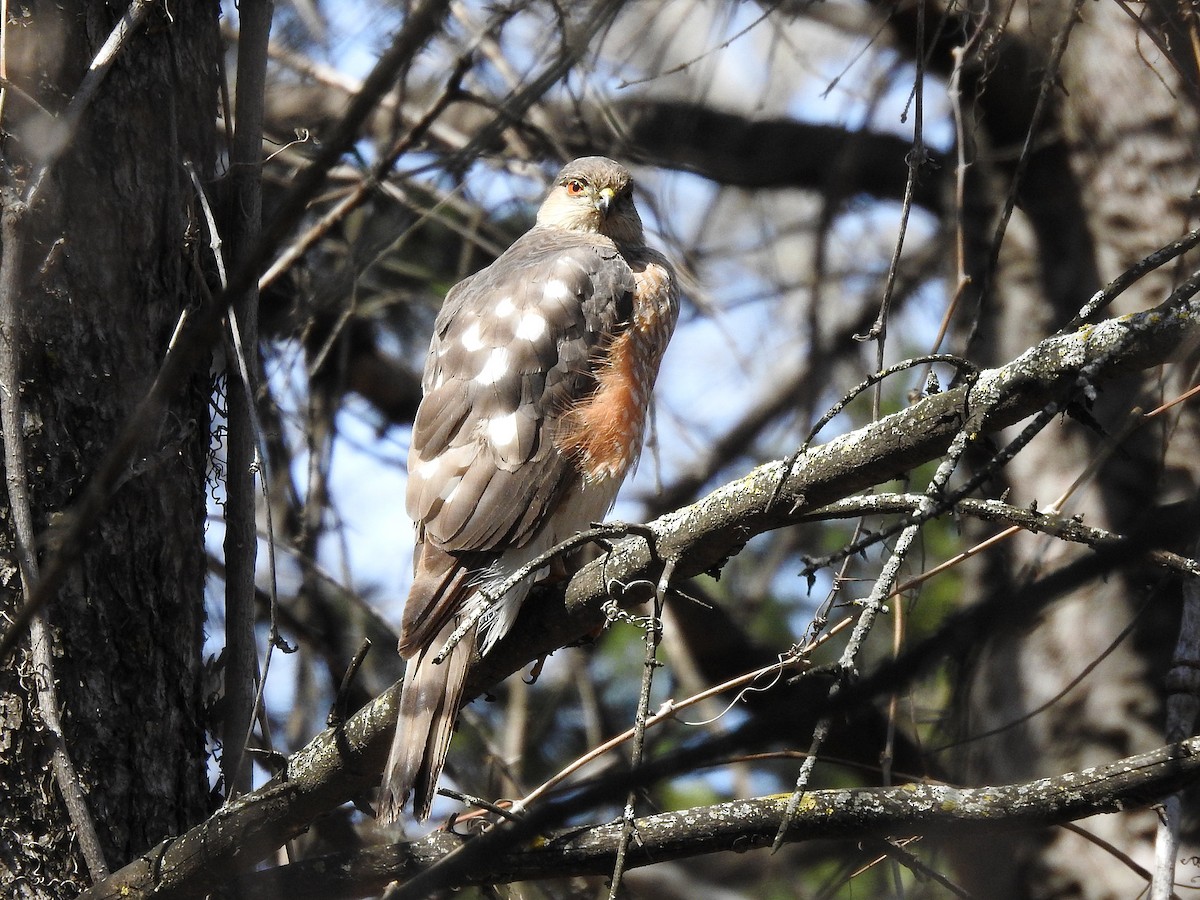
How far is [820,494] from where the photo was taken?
2.12 metres

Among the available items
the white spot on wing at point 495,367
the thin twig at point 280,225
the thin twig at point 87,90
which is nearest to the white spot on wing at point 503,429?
the white spot on wing at point 495,367

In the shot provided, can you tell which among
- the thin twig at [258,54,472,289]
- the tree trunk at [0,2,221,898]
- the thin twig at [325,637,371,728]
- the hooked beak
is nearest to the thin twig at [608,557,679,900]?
the thin twig at [325,637,371,728]

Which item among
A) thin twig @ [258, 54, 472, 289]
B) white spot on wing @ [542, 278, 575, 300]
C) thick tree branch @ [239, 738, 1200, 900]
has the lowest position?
thick tree branch @ [239, 738, 1200, 900]

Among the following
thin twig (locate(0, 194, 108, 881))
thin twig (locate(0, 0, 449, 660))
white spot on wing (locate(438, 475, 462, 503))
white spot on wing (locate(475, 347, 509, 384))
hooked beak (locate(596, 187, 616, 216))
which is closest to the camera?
thin twig (locate(0, 0, 449, 660))

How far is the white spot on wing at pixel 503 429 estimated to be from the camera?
3.37 metres

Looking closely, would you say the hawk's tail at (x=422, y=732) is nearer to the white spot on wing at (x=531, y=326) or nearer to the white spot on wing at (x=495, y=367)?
the white spot on wing at (x=495, y=367)

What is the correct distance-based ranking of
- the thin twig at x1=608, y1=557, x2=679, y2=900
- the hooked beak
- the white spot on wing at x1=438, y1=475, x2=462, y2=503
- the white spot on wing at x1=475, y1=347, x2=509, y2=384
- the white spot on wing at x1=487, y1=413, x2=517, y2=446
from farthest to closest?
the hooked beak
the white spot on wing at x1=475, y1=347, x2=509, y2=384
the white spot on wing at x1=487, y1=413, x2=517, y2=446
the white spot on wing at x1=438, y1=475, x2=462, y2=503
the thin twig at x1=608, y1=557, x2=679, y2=900

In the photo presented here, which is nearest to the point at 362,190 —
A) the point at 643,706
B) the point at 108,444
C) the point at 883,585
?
the point at 108,444

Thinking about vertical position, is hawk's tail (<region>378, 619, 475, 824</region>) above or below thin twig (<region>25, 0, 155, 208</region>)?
below

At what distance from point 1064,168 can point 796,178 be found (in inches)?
56.2

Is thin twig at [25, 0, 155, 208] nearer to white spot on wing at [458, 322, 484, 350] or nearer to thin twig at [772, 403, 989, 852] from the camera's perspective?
white spot on wing at [458, 322, 484, 350]

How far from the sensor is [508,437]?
3.38 metres

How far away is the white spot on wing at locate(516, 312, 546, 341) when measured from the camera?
11.8 feet

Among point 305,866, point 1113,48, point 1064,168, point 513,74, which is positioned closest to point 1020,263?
point 1064,168
